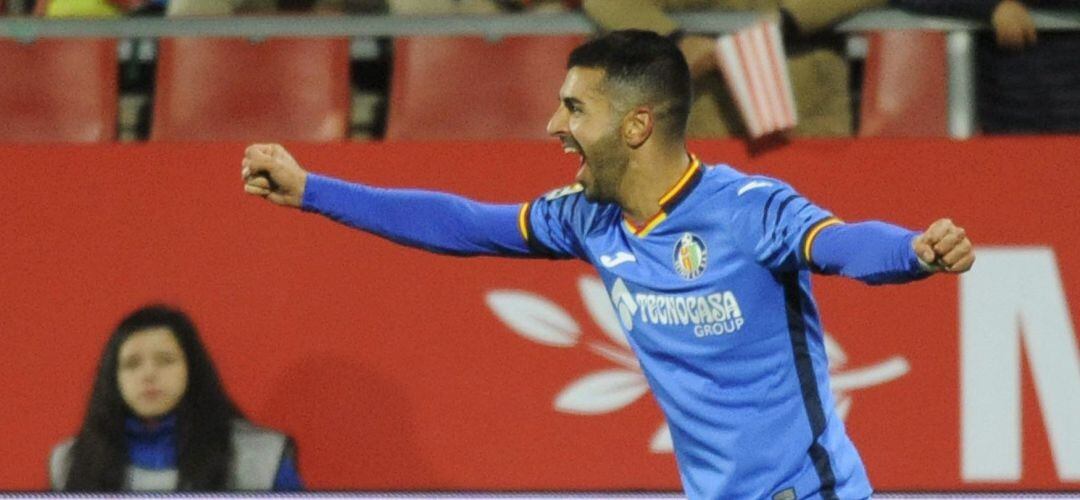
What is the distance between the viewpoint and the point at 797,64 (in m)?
6.46

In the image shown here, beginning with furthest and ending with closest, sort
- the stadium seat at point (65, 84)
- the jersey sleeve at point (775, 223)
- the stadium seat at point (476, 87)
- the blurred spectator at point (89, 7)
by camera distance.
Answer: the blurred spectator at point (89, 7), the stadium seat at point (65, 84), the stadium seat at point (476, 87), the jersey sleeve at point (775, 223)

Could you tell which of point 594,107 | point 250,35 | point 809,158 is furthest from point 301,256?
point 594,107

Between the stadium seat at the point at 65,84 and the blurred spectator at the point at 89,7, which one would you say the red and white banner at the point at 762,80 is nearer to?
the stadium seat at the point at 65,84

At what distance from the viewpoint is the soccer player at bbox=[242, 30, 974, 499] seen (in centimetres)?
418

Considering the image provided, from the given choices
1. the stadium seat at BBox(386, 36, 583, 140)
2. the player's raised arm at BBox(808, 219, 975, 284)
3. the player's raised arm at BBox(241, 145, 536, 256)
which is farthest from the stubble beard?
the stadium seat at BBox(386, 36, 583, 140)

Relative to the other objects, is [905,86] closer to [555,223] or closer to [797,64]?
[797,64]

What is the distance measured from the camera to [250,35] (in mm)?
6871

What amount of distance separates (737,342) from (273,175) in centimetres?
112

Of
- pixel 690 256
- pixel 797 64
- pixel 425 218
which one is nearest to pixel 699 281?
pixel 690 256

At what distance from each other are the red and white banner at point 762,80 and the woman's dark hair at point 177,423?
6.27ft

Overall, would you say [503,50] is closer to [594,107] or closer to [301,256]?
[301,256]

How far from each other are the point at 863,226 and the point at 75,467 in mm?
3360

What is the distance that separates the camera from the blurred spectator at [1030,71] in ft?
20.8

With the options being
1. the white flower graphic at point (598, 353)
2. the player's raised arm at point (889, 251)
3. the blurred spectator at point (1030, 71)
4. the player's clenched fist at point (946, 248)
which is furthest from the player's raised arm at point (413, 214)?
the blurred spectator at point (1030, 71)
